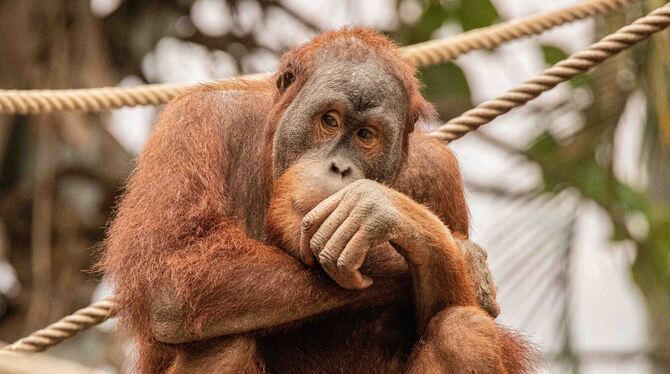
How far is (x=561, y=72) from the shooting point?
5219 mm

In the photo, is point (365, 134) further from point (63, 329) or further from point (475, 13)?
point (475, 13)

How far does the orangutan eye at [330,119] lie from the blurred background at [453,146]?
353 centimetres

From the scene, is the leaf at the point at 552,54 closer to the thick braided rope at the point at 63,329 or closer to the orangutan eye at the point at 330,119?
the thick braided rope at the point at 63,329

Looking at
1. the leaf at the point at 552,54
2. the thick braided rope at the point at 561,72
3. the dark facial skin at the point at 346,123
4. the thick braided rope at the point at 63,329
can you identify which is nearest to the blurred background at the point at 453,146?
the leaf at the point at 552,54

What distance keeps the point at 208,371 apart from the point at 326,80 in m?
1.09

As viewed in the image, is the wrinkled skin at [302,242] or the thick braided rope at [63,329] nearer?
the wrinkled skin at [302,242]

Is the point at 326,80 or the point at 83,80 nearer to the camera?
the point at 326,80

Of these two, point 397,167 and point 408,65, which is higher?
point 408,65

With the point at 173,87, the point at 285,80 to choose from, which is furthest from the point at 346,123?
the point at 173,87

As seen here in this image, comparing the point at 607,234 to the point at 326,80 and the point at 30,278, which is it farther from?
the point at 326,80

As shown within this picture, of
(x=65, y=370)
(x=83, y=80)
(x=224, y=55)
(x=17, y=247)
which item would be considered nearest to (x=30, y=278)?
(x=17, y=247)

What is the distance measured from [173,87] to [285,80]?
5.79 feet

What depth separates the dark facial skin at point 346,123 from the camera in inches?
152

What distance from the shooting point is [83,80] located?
9.12m
